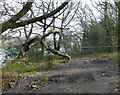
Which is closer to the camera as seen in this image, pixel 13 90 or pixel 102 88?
pixel 102 88

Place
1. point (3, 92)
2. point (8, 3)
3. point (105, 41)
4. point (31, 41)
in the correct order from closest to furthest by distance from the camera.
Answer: point (3, 92) → point (8, 3) → point (31, 41) → point (105, 41)

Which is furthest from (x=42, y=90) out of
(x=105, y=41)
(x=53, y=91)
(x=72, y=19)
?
(x=72, y=19)

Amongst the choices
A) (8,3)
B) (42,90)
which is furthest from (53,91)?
(8,3)

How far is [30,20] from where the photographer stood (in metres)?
5.08

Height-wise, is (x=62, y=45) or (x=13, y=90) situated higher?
(x=62, y=45)

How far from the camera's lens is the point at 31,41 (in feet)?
35.2

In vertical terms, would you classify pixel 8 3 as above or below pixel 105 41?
above

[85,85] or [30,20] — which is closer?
[85,85]

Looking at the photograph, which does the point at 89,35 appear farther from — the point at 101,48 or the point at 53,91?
the point at 53,91

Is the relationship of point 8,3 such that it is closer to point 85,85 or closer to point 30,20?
point 30,20

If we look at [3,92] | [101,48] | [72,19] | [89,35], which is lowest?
[3,92]

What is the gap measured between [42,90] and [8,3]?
2440 millimetres

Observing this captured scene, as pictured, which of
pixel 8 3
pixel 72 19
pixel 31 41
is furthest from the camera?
pixel 72 19

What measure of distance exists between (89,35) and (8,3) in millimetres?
8332
